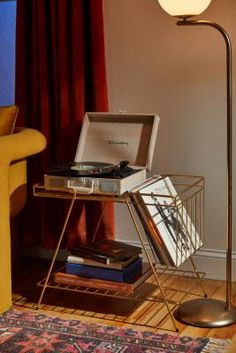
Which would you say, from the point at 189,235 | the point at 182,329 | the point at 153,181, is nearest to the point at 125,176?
the point at 153,181

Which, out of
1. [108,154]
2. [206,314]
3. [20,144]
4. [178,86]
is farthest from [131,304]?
[178,86]

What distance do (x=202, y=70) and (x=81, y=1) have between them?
66cm

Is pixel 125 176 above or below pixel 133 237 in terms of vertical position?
above

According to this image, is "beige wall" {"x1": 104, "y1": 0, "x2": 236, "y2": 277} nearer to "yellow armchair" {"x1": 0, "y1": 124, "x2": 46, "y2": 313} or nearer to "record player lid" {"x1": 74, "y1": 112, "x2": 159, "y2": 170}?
"record player lid" {"x1": 74, "y1": 112, "x2": 159, "y2": 170}

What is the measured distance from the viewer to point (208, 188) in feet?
10.4

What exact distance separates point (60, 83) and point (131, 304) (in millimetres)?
1117

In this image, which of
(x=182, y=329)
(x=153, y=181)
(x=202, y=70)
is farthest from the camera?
(x=202, y=70)

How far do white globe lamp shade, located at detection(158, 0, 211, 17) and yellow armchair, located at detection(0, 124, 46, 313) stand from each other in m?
0.86

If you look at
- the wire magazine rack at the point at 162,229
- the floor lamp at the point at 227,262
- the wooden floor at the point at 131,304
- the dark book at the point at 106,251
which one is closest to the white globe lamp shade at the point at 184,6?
the floor lamp at the point at 227,262

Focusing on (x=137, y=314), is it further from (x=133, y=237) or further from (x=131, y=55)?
(x=131, y=55)

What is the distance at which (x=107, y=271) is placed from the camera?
2803 mm

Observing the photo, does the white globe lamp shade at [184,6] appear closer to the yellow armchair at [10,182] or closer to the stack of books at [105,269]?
the yellow armchair at [10,182]

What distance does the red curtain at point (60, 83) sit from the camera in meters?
3.17

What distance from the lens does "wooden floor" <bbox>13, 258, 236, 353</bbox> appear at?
2.67 meters
